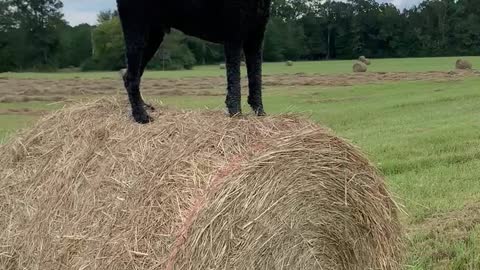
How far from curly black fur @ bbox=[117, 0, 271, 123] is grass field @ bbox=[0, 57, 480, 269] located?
0.54 m

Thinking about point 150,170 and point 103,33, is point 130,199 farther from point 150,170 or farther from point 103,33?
point 103,33

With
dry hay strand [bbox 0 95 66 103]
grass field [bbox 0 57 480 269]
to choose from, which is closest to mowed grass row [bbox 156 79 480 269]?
grass field [bbox 0 57 480 269]

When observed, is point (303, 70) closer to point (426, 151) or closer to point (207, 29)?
point (426, 151)

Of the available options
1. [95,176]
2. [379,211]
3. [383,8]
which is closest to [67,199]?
[95,176]

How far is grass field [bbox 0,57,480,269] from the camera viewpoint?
17.6 feet

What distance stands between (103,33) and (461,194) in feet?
126

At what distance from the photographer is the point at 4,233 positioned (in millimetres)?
4684

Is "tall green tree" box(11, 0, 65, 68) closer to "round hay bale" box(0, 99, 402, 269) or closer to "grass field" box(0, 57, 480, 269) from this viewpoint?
"grass field" box(0, 57, 480, 269)

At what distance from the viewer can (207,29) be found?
4.41 metres

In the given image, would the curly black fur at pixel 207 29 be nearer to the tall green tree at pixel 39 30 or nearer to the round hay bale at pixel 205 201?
the round hay bale at pixel 205 201

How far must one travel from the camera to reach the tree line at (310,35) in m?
58.7

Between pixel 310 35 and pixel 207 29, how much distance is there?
68.5 meters

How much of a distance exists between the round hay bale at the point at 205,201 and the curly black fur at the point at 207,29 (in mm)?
309

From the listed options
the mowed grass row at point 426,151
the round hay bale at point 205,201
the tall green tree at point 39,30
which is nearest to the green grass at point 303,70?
the tall green tree at point 39,30
